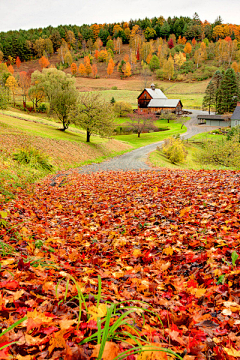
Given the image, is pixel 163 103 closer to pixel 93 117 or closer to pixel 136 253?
pixel 93 117

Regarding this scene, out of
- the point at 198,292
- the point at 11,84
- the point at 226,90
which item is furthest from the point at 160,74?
the point at 198,292

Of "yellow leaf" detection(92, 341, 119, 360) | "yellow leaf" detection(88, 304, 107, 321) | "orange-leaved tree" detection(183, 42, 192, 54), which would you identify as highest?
"orange-leaved tree" detection(183, 42, 192, 54)

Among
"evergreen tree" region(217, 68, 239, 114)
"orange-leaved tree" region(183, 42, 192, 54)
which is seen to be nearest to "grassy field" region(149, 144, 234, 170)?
"evergreen tree" region(217, 68, 239, 114)

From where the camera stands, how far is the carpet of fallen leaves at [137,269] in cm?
198

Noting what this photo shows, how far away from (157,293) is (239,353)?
115cm

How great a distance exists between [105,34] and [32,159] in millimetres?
182257

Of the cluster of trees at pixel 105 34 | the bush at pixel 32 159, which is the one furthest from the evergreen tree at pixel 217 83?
the cluster of trees at pixel 105 34

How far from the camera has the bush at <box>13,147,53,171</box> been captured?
15344mm

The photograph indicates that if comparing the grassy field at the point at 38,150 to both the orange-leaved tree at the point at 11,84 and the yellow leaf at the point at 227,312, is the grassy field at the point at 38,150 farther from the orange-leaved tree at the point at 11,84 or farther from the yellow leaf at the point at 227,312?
the orange-leaved tree at the point at 11,84

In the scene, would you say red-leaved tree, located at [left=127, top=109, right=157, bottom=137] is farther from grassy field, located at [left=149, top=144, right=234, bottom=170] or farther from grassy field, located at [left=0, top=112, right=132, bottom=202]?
grassy field, located at [left=149, top=144, right=234, bottom=170]

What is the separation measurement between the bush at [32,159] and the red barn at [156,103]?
61.1m

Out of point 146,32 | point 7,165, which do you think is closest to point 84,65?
point 146,32

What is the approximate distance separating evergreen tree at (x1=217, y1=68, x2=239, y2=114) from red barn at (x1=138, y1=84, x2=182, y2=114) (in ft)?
44.3

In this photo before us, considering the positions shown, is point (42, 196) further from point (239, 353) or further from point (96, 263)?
point (239, 353)
